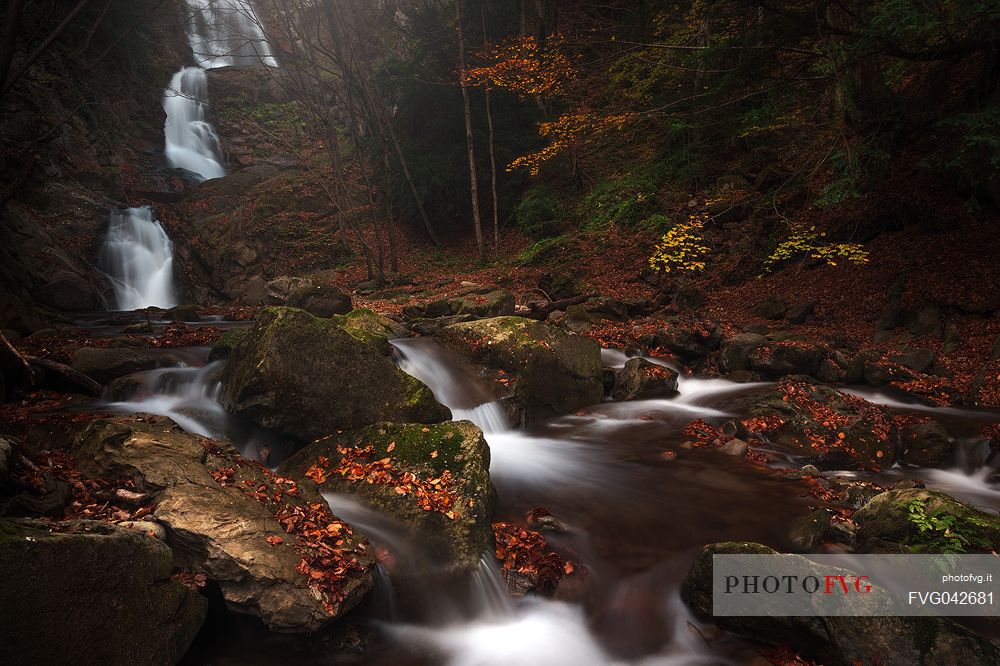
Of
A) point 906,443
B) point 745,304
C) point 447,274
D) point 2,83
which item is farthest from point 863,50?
point 447,274

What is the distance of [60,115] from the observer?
57.6ft

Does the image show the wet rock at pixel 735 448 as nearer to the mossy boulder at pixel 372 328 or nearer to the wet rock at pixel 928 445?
the wet rock at pixel 928 445

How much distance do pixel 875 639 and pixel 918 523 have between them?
4.63ft

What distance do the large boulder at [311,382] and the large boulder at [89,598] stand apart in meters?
2.89

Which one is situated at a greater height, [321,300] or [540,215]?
[540,215]

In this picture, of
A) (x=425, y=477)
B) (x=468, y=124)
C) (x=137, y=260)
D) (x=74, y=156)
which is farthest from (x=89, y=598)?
(x=74, y=156)

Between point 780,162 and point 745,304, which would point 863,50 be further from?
point 780,162

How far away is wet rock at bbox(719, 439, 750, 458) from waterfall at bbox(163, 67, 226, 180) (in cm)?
2679

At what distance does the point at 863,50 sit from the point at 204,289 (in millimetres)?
19946

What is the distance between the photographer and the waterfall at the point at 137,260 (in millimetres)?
15961

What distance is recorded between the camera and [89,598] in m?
2.88

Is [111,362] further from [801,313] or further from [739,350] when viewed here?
[801,313]

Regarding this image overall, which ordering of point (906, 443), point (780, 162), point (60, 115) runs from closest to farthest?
point (906, 443), point (780, 162), point (60, 115)

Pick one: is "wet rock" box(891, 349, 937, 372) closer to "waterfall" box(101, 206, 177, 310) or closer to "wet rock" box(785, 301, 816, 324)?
"wet rock" box(785, 301, 816, 324)
